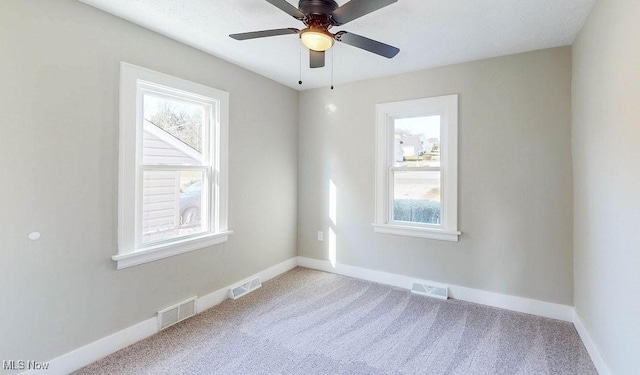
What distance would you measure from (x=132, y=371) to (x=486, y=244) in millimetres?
3232

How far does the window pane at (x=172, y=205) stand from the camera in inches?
97.3

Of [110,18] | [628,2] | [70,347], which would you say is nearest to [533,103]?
[628,2]

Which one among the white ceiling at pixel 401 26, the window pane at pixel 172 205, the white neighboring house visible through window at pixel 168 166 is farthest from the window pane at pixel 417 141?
the window pane at pixel 172 205

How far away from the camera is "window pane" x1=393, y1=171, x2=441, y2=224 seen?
3309 mm

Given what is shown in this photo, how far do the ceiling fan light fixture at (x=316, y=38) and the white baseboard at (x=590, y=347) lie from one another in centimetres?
274

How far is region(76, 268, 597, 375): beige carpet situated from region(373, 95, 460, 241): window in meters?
0.85

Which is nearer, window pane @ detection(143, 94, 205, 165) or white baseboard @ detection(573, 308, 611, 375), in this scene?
white baseboard @ detection(573, 308, 611, 375)

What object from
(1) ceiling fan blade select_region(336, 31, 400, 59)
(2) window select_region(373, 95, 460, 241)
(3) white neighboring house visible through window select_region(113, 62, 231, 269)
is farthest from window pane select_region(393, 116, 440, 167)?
(3) white neighboring house visible through window select_region(113, 62, 231, 269)

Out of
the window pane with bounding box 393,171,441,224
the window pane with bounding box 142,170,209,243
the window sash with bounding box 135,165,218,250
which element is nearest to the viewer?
the window sash with bounding box 135,165,218,250

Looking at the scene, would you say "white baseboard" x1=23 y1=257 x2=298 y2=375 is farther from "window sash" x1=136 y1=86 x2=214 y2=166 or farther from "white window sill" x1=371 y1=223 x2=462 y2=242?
"white window sill" x1=371 y1=223 x2=462 y2=242

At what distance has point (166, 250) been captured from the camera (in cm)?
253

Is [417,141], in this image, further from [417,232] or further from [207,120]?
[207,120]

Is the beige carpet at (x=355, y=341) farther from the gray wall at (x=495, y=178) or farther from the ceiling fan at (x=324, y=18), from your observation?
the ceiling fan at (x=324, y=18)

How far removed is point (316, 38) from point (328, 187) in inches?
91.2
